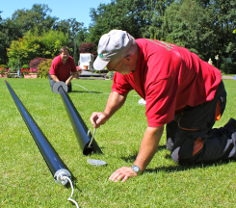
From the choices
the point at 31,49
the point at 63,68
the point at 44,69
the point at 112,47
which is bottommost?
the point at 31,49

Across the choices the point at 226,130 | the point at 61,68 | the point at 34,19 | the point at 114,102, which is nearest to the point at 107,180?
the point at 114,102

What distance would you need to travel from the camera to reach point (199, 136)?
4367 mm

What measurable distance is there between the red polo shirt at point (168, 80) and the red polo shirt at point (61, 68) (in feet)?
29.6

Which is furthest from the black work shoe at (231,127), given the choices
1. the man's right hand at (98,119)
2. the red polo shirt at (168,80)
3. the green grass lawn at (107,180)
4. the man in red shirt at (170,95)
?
the man's right hand at (98,119)

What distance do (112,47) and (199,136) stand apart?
146 centimetres

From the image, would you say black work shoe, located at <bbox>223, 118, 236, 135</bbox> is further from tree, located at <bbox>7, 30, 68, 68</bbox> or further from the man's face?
tree, located at <bbox>7, 30, 68, 68</bbox>

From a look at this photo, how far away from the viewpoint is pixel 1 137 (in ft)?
19.1

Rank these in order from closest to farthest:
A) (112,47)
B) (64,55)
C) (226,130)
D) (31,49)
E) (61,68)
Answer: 1. (112,47)
2. (226,130)
3. (64,55)
4. (61,68)
5. (31,49)

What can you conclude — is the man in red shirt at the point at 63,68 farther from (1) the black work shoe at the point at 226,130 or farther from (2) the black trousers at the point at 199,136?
(2) the black trousers at the point at 199,136

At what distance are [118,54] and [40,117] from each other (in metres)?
4.65

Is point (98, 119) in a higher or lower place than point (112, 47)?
lower

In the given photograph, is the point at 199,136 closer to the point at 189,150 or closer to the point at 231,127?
the point at 189,150

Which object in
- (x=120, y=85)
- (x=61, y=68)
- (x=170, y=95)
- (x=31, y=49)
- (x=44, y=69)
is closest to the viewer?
(x=170, y=95)

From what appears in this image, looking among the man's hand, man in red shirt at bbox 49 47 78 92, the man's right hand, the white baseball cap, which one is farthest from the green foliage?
the white baseball cap
